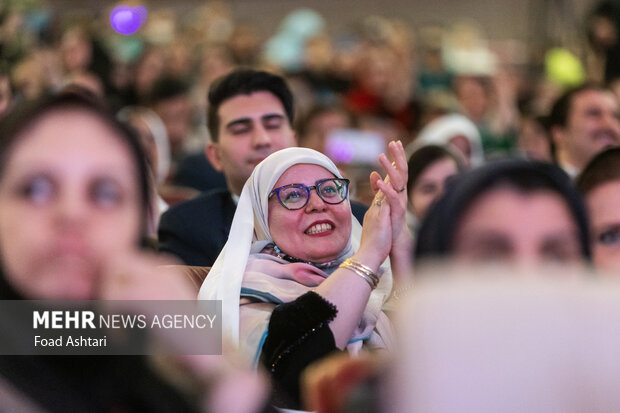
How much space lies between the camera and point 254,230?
2393 mm

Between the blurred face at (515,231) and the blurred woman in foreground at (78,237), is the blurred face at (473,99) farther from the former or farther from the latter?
the blurred woman in foreground at (78,237)

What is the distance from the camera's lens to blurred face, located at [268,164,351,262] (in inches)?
88.8

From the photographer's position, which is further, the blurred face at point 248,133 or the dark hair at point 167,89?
the dark hair at point 167,89

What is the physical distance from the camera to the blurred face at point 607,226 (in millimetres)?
1864

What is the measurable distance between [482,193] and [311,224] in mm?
1091

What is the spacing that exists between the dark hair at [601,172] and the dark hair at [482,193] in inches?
30.7

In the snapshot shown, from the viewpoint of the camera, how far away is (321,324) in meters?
1.96

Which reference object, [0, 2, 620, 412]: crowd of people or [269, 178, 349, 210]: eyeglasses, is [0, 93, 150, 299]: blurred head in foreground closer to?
[0, 2, 620, 412]: crowd of people

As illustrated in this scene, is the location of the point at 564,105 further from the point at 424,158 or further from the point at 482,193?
the point at 482,193

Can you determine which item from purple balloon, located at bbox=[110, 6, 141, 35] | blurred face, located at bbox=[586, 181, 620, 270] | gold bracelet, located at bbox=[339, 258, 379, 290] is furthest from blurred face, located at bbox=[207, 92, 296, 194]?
purple balloon, located at bbox=[110, 6, 141, 35]

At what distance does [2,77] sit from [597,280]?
3.10 metres

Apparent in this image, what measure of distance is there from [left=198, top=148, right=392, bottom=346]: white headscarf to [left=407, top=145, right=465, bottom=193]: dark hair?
1.26 m

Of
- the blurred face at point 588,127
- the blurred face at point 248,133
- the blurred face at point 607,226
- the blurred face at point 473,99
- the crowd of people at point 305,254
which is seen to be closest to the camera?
the crowd of people at point 305,254

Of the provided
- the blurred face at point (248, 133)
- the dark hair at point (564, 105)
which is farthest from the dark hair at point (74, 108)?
the dark hair at point (564, 105)
